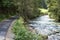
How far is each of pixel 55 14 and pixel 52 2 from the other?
10.8ft

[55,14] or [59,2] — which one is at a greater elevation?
[59,2]

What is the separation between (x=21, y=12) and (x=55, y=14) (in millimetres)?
9364

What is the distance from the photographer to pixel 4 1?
36.9m

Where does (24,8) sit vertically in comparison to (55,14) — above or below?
above

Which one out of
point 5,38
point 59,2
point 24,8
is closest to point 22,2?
point 24,8

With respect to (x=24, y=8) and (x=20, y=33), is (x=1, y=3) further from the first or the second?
(x=20, y=33)

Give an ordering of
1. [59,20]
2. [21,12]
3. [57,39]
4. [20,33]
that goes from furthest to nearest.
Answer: [59,20] < [21,12] < [57,39] < [20,33]

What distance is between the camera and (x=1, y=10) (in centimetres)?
3803

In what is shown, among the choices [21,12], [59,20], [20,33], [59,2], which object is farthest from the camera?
[59,20]

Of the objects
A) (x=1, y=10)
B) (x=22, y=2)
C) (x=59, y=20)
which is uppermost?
(x=22, y=2)

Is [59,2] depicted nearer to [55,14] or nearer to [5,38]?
[55,14]

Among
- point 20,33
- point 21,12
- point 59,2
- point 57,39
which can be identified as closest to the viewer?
point 20,33

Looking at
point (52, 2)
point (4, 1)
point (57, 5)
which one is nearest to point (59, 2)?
point (57, 5)

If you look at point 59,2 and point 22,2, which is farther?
→ point 59,2
